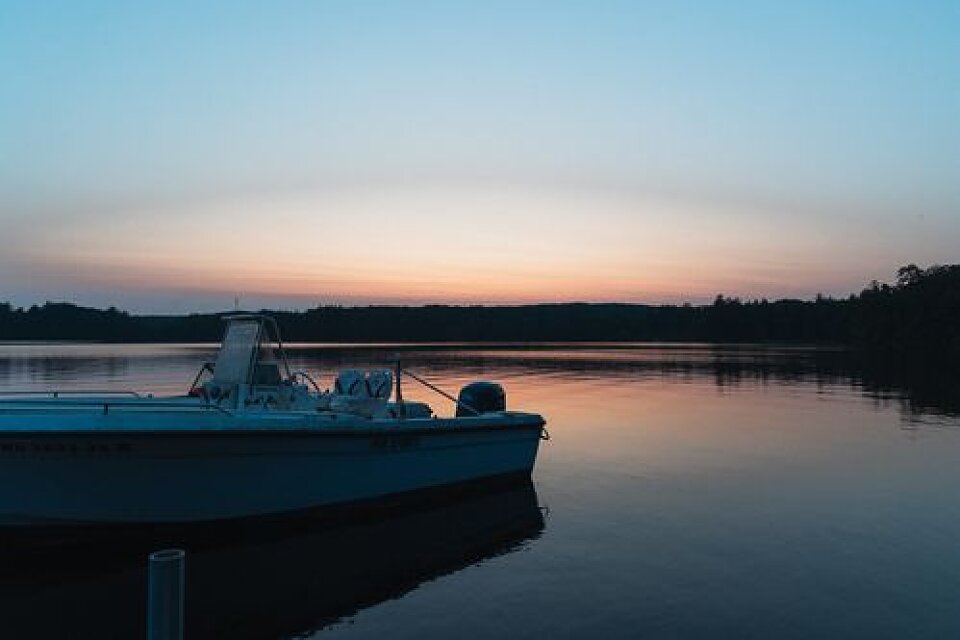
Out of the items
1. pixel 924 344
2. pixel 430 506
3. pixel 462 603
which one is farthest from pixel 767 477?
pixel 924 344

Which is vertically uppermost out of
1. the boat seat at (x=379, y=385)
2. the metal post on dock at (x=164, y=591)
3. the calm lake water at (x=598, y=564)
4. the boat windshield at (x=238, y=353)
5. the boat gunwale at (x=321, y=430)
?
the boat windshield at (x=238, y=353)

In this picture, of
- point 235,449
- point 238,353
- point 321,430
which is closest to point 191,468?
point 235,449

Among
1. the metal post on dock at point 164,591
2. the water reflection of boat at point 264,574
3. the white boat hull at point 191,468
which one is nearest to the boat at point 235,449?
the white boat hull at point 191,468

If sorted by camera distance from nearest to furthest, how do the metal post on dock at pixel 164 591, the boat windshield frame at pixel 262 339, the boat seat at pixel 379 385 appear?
the metal post on dock at pixel 164 591 → the boat windshield frame at pixel 262 339 → the boat seat at pixel 379 385

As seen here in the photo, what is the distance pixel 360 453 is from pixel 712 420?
781 inches

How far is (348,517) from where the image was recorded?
13.6 metres

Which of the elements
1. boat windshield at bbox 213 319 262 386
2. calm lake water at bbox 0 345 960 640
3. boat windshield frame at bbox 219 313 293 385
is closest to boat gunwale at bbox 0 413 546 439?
calm lake water at bbox 0 345 960 640

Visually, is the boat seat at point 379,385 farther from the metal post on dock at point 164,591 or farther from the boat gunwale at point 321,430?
the metal post on dock at point 164,591

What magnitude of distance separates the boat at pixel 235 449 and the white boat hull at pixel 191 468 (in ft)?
0.06

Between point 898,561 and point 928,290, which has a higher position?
point 928,290

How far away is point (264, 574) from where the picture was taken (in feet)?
35.4

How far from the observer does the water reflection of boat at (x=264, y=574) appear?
902 centimetres

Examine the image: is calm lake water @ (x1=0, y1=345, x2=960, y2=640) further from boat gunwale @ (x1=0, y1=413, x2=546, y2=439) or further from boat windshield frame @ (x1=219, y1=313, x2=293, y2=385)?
boat windshield frame @ (x1=219, y1=313, x2=293, y2=385)

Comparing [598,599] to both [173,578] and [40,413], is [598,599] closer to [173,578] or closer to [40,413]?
[173,578]
